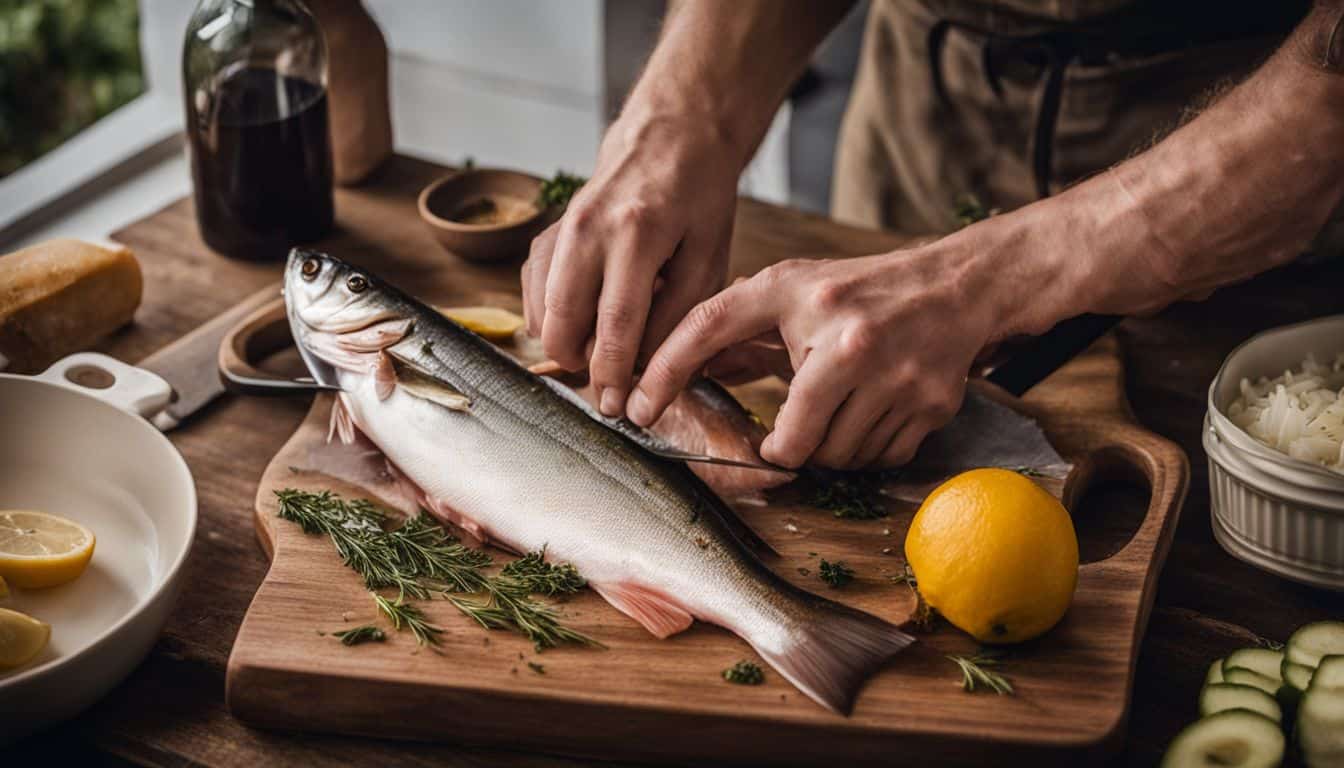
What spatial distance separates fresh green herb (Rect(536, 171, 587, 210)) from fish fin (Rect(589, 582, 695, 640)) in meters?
1.00

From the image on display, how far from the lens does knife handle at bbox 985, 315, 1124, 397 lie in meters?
1.80

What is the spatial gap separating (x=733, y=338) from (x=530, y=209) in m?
0.84

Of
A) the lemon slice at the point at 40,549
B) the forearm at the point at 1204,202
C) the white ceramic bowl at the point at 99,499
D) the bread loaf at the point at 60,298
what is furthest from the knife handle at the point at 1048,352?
the bread loaf at the point at 60,298

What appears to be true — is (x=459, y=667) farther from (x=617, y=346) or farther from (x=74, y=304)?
(x=74, y=304)

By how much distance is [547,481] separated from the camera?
1.61 metres

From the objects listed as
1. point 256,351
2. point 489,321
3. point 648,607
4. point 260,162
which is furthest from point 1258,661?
point 260,162

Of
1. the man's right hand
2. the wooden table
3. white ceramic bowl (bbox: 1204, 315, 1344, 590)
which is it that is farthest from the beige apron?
the man's right hand

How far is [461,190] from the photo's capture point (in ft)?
7.88

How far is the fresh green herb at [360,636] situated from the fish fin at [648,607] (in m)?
0.26

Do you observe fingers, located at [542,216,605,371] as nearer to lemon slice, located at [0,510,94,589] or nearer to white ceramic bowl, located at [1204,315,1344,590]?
lemon slice, located at [0,510,94,589]

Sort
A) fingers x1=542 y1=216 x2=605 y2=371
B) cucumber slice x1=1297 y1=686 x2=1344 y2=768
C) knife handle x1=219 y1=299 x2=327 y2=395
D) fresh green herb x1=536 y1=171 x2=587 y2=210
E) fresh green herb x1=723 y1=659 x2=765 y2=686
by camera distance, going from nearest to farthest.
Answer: cucumber slice x1=1297 y1=686 x2=1344 y2=768 → fresh green herb x1=723 y1=659 x2=765 y2=686 → fingers x1=542 y1=216 x2=605 y2=371 → knife handle x1=219 y1=299 x2=327 y2=395 → fresh green herb x1=536 y1=171 x2=587 y2=210

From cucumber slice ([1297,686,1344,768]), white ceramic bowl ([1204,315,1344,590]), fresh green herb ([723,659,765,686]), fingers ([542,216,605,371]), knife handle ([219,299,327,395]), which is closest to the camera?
cucumber slice ([1297,686,1344,768])

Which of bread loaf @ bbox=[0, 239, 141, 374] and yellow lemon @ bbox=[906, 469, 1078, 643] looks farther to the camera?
bread loaf @ bbox=[0, 239, 141, 374]

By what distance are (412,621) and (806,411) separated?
552 millimetres
